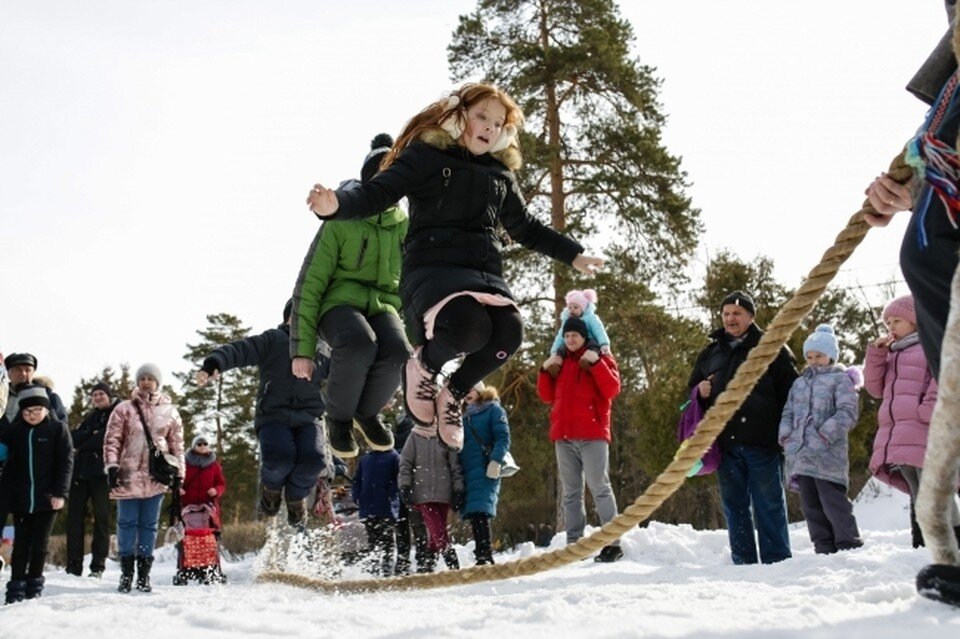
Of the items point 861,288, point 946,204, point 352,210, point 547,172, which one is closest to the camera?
point 946,204

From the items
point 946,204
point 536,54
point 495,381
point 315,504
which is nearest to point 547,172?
point 536,54

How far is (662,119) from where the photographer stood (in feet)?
67.6

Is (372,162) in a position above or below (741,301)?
above

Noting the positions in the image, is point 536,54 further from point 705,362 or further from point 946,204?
point 946,204

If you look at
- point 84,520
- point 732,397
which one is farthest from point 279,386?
point 732,397

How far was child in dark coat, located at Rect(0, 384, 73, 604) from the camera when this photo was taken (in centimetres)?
751

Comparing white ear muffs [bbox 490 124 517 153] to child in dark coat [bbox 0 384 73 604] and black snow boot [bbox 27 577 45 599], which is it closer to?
child in dark coat [bbox 0 384 73 604]

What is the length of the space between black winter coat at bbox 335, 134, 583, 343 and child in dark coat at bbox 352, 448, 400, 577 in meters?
4.39

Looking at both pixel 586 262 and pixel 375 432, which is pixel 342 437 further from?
pixel 586 262

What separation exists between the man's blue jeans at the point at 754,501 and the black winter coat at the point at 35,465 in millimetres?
5029

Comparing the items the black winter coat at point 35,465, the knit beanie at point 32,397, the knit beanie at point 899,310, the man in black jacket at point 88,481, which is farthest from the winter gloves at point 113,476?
the knit beanie at point 899,310

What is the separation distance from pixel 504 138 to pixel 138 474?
17.1 feet

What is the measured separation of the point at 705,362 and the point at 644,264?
13.4 meters

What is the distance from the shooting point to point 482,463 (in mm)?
7992
